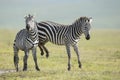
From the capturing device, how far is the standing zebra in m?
22.7

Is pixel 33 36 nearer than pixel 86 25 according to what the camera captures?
Yes

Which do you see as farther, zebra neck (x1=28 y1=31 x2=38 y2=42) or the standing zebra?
the standing zebra

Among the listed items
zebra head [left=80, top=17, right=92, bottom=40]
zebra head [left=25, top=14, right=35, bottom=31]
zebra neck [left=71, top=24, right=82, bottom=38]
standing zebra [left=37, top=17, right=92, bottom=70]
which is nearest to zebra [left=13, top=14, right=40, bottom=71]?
zebra head [left=25, top=14, right=35, bottom=31]

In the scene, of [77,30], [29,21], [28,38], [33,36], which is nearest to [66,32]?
[77,30]

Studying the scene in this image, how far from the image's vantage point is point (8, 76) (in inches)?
760

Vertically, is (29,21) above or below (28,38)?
above

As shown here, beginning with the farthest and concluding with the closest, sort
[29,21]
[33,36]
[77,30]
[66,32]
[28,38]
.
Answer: [66,32], [77,30], [33,36], [28,38], [29,21]

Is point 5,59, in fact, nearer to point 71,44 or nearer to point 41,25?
point 41,25

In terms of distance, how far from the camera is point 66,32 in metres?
23.4

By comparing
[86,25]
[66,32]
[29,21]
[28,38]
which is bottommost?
[28,38]

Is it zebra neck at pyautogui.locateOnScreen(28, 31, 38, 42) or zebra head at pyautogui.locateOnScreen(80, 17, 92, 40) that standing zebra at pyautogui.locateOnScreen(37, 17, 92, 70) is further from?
zebra neck at pyautogui.locateOnScreen(28, 31, 38, 42)

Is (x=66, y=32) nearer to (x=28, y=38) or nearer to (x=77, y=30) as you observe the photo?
(x=77, y=30)

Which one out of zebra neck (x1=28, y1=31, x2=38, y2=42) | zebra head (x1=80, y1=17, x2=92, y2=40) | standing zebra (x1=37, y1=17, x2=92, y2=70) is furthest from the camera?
standing zebra (x1=37, y1=17, x2=92, y2=70)

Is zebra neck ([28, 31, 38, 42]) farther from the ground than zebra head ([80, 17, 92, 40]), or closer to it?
closer to it
